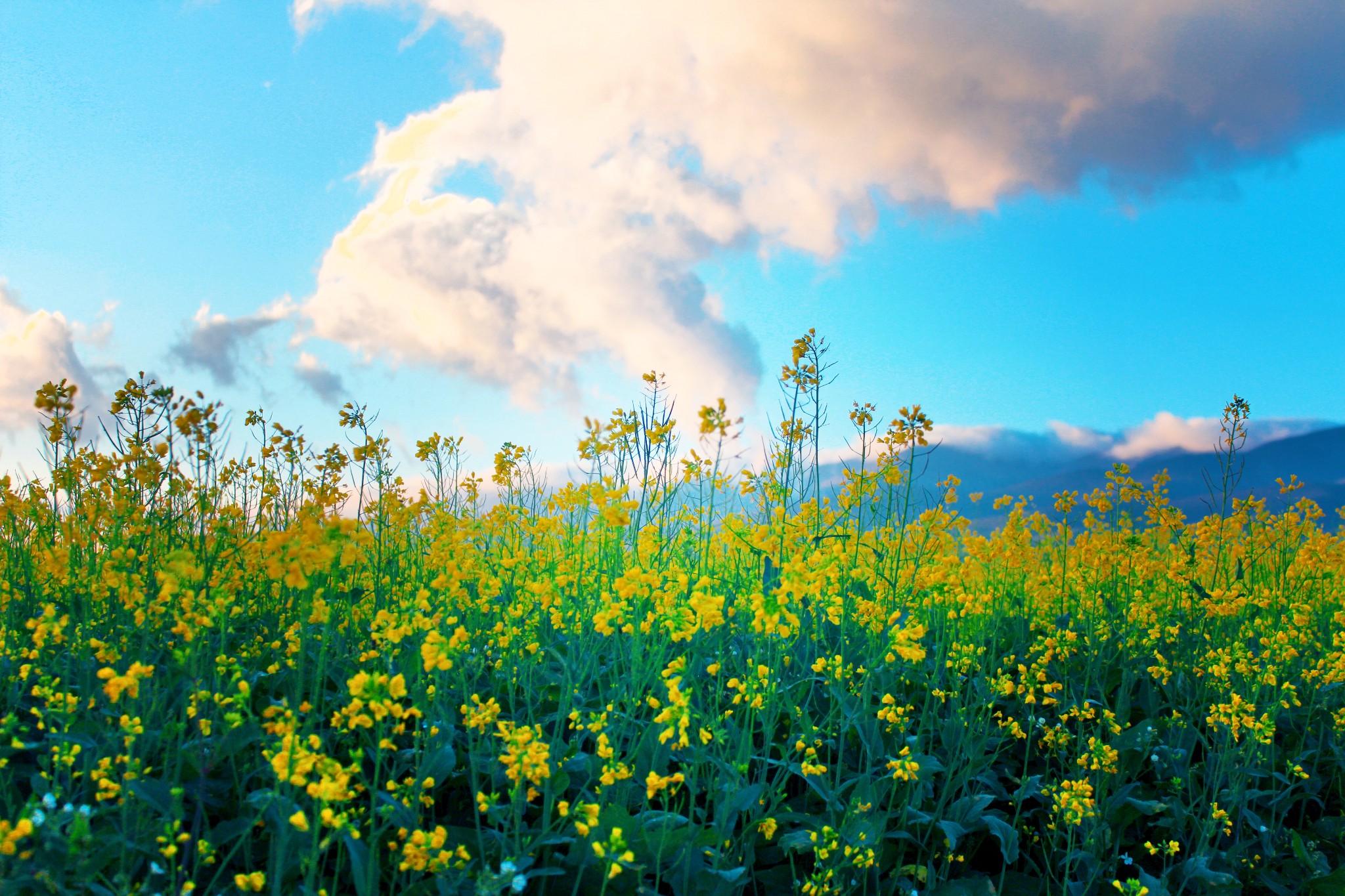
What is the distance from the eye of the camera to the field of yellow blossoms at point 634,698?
209cm

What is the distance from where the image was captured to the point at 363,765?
2.63m

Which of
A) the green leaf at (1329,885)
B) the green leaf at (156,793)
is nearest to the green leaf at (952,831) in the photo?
the green leaf at (1329,885)

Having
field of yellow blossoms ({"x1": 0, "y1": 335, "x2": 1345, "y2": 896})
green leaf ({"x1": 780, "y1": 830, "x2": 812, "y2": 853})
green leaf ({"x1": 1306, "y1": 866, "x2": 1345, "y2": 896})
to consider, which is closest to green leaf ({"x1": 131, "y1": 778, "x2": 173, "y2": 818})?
field of yellow blossoms ({"x1": 0, "y1": 335, "x2": 1345, "y2": 896})

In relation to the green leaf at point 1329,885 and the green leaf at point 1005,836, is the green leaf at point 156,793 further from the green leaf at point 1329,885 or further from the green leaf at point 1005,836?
the green leaf at point 1329,885

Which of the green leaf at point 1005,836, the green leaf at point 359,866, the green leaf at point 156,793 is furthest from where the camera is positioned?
the green leaf at point 1005,836

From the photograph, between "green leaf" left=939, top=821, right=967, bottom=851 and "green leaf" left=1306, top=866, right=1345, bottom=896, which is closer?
"green leaf" left=939, top=821, right=967, bottom=851

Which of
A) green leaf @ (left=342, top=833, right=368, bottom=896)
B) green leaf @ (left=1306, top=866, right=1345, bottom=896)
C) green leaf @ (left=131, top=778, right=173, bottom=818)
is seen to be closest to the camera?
green leaf @ (left=342, top=833, right=368, bottom=896)

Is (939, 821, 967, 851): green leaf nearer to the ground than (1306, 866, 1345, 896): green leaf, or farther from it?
farther from it

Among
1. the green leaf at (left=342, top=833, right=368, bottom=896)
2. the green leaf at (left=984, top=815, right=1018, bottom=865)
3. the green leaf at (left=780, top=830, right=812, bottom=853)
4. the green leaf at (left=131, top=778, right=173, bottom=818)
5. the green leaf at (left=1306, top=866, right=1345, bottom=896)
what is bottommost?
the green leaf at (left=1306, top=866, right=1345, bottom=896)

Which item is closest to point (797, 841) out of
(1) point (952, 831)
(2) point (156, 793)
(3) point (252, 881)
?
(1) point (952, 831)

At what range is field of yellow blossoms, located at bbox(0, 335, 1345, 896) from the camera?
209 centimetres

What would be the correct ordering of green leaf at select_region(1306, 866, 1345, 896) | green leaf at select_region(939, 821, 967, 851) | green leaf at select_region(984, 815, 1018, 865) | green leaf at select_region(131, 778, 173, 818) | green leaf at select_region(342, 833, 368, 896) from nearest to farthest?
1. green leaf at select_region(342, 833, 368, 896)
2. green leaf at select_region(131, 778, 173, 818)
3. green leaf at select_region(939, 821, 967, 851)
4. green leaf at select_region(984, 815, 1018, 865)
5. green leaf at select_region(1306, 866, 1345, 896)

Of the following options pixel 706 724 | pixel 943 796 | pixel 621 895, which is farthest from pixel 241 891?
pixel 943 796

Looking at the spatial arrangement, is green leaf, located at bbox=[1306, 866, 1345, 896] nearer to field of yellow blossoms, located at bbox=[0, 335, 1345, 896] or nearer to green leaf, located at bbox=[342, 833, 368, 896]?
field of yellow blossoms, located at bbox=[0, 335, 1345, 896]
